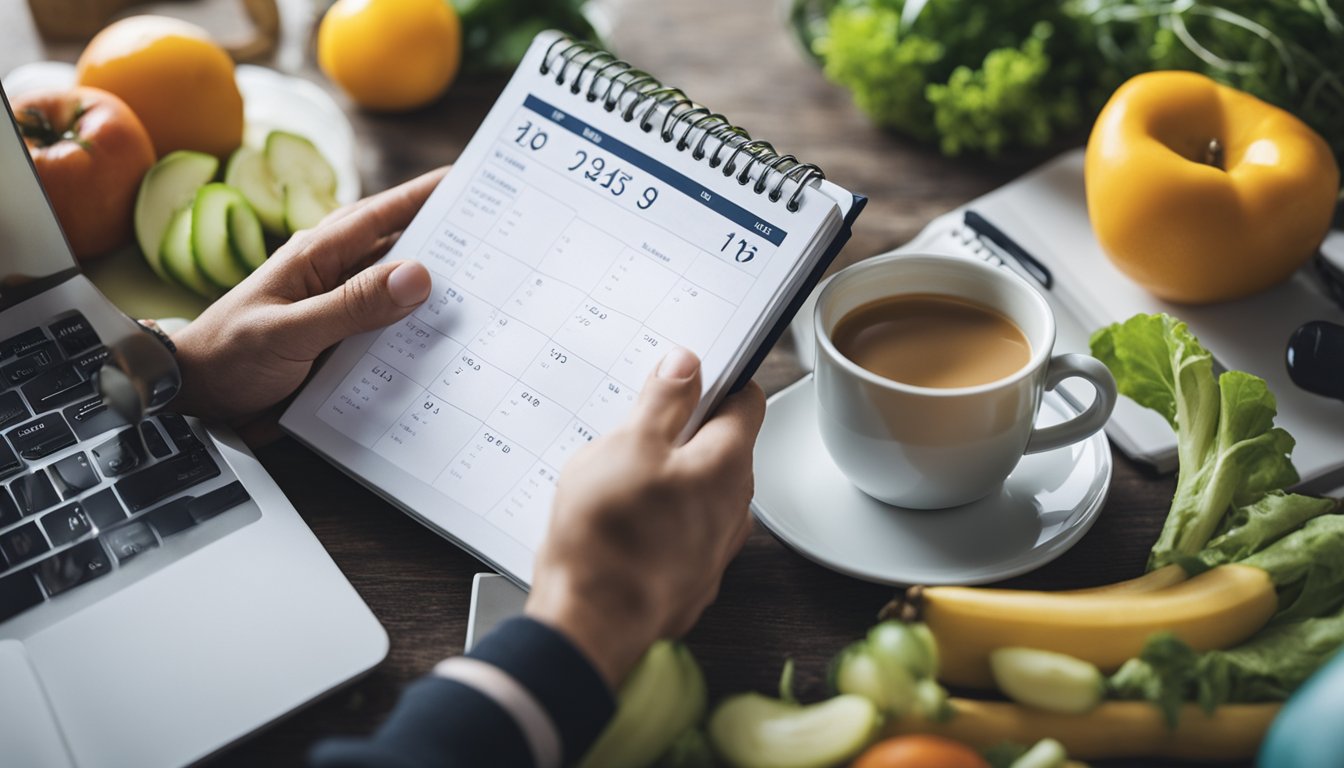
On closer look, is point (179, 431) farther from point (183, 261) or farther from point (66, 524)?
point (183, 261)

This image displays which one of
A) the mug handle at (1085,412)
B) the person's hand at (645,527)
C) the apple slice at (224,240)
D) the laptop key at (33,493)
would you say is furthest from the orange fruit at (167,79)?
the mug handle at (1085,412)

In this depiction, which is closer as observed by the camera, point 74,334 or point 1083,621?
point 1083,621

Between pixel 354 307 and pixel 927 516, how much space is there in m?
0.49

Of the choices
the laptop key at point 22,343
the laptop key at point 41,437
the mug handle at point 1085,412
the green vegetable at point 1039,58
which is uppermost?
the green vegetable at point 1039,58

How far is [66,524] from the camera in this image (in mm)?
771

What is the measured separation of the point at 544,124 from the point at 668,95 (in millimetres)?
114

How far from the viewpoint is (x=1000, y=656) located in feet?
2.19

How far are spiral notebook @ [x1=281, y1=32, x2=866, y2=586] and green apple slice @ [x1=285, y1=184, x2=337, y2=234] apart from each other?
0.21m

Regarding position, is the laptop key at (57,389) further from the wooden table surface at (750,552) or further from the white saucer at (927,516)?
the white saucer at (927,516)

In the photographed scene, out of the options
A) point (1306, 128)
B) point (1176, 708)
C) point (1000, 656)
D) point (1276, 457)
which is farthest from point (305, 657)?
point (1306, 128)

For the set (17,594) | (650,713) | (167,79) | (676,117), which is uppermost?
(676,117)

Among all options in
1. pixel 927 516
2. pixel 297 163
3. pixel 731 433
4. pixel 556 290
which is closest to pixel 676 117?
pixel 556 290

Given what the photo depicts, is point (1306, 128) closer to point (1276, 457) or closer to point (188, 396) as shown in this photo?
point (1276, 457)

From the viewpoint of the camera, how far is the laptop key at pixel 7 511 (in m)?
0.77
